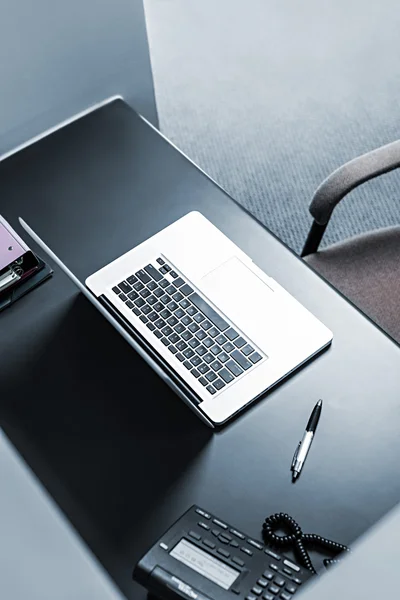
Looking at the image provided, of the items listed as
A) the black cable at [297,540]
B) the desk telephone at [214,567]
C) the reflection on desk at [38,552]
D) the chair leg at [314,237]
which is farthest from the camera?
the chair leg at [314,237]

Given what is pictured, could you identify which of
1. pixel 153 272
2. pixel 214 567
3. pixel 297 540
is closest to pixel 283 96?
pixel 153 272

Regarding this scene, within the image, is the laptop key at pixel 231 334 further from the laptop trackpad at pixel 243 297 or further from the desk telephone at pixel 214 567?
the desk telephone at pixel 214 567

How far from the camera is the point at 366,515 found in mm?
987

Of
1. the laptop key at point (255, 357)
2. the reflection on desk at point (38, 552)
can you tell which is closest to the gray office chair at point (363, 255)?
the laptop key at point (255, 357)

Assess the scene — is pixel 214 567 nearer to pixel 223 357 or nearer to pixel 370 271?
pixel 223 357

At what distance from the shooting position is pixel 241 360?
1093mm

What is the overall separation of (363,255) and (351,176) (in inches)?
6.3

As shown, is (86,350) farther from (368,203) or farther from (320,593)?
(368,203)

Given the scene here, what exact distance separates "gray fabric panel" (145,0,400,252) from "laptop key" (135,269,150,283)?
93 cm

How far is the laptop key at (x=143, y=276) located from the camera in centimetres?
118

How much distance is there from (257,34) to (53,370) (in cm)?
172

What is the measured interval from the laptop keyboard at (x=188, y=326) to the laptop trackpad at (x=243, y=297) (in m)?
0.02

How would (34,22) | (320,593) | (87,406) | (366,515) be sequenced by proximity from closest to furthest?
(320,593) → (366,515) → (87,406) → (34,22)

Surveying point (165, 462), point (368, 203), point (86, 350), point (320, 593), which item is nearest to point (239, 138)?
point (368, 203)
